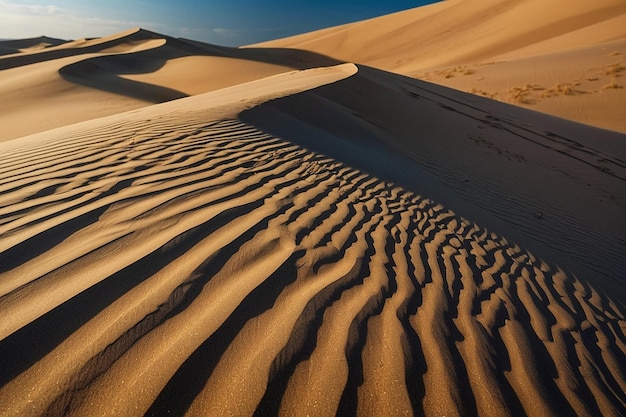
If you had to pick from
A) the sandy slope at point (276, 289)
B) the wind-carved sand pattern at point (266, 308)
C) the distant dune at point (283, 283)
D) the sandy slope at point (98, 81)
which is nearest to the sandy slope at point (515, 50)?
the distant dune at point (283, 283)

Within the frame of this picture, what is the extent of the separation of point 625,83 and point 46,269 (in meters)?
16.4

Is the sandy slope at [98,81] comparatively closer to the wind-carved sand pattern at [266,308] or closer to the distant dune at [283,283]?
the distant dune at [283,283]

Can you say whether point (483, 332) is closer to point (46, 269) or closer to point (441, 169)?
point (46, 269)

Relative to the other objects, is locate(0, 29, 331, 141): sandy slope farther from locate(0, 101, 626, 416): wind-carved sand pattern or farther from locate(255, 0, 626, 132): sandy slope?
locate(255, 0, 626, 132): sandy slope

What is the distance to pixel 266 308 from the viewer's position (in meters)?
1.81

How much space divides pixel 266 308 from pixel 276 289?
154 millimetres

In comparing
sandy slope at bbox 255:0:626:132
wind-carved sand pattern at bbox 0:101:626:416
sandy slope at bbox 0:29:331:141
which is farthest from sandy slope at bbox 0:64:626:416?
sandy slope at bbox 255:0:626:132

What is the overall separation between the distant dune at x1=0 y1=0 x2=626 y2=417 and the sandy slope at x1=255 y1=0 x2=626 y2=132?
9.81 m

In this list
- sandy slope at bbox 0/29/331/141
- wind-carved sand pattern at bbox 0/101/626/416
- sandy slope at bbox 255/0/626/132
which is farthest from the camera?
sandy slope at bbox 255/0/626/132

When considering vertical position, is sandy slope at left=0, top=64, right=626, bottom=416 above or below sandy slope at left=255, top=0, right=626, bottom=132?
above

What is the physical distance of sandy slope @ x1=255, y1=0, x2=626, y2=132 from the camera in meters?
13.1

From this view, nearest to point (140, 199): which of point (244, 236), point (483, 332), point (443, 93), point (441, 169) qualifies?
point (244, 236)

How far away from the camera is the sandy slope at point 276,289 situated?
4.74ft

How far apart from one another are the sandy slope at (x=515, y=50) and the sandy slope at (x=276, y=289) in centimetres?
1091
